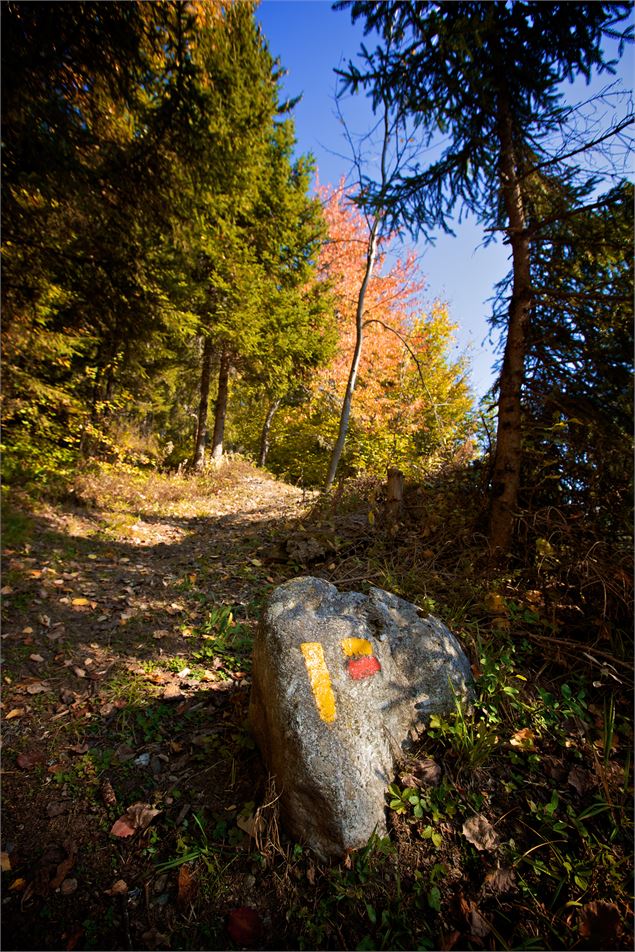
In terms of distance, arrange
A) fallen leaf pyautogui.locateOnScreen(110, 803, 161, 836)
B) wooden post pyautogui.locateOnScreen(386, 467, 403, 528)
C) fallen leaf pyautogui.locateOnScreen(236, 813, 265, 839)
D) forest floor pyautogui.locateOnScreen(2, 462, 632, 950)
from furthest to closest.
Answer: wooden post pyautogui.locateOnScreen(386, 467, 403, 528)
fallen leaf pyautogui.locateOnScreen(110, 803, 161, 836)
fallen leaf pyautogui.locateOnScreen(236, 813, 265, 839)
forest floor pyautogui.locateOnScreen(2, 462, 632, 950)

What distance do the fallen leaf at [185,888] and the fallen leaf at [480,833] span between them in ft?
4.45

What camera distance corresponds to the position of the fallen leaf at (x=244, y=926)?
60.9 inches

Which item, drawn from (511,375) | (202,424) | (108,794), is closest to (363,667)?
(108,794)

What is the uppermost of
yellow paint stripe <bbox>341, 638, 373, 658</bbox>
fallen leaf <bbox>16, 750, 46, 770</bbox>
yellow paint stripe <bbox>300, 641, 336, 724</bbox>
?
yellow paint stripe <bbox>341, 638, 373, 658</bbox>

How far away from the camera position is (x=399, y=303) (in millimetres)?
12867

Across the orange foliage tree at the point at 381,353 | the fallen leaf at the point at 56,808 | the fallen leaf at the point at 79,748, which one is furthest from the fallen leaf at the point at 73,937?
the orange foliage tree at the point at 381,353

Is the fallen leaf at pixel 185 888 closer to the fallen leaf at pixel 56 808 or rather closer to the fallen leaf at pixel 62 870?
the fallen leaf at pixel 62 870

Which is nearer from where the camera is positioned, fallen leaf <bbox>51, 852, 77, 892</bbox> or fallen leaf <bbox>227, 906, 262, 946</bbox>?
fallen leaf <bbox>227, 906, 262, 946</bbox>

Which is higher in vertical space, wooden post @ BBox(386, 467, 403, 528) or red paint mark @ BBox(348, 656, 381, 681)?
wooden post @ BBox(386, 467, 403, 528)

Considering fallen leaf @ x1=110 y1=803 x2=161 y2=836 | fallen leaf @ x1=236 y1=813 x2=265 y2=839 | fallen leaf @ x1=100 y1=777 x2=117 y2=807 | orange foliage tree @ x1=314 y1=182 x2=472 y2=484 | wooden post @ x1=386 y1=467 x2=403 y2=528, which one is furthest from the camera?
orange foliage tree @ x1=314 y1=182 x2=472 y2=484

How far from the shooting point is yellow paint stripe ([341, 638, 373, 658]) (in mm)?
2156

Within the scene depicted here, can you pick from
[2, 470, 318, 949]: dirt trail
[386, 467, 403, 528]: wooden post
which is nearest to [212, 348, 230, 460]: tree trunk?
[2, 470, 318, 949]: dirt trail

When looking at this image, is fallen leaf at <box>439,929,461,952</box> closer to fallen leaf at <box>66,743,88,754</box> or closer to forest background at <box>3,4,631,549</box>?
fallen leaf at <box>66,743,88,754</box>

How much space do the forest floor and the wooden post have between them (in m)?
1.94
